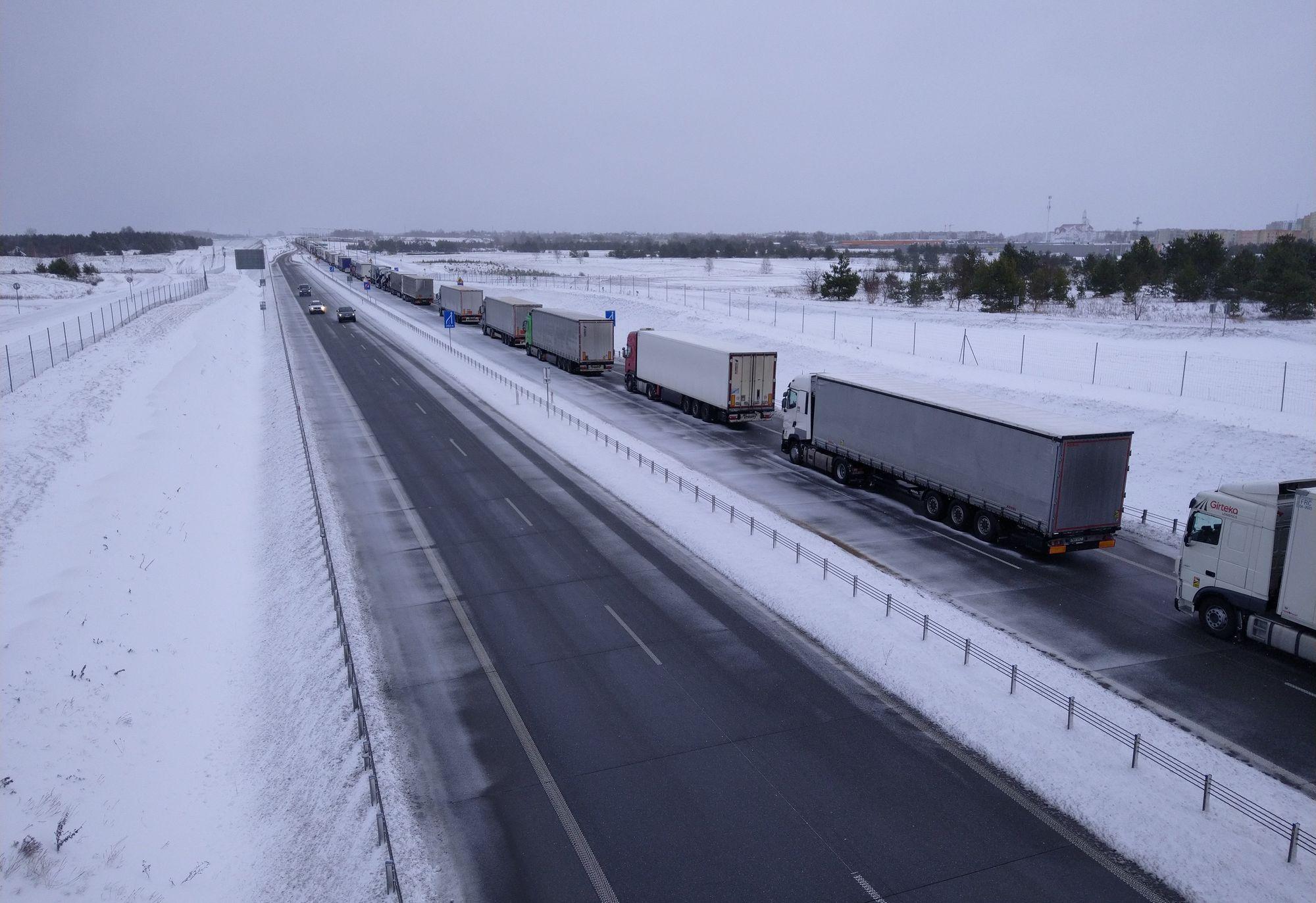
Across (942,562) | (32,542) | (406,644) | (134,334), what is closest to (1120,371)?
(942,562)

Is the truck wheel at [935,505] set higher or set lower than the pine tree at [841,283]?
lower

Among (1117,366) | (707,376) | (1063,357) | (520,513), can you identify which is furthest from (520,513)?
(1063,357)

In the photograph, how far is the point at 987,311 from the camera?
70.8 metres

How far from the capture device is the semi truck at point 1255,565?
49.4 ft

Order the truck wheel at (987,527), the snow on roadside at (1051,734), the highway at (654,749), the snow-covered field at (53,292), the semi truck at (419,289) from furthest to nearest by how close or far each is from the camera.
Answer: the semi truck at (419,289), the snow-covered field at (53,292), the truck wheel at (987,527), the snow on roadside at (1051,734), the highway at (654,749)

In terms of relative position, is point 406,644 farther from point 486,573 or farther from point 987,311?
point 987,311

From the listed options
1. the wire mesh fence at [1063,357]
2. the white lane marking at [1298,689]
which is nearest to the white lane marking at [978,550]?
the white lane marking at [1298,689]

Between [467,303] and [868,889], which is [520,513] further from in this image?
[467,303]

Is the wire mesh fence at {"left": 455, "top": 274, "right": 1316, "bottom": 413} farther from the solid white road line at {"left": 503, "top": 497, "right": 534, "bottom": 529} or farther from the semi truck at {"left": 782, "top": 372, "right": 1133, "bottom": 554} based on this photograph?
the solid white road line at {"left": 503, "top": 497, "right": 534, "bottom": 529}

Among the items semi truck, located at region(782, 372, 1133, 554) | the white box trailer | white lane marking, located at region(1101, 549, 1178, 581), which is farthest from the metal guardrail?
the white box trailer

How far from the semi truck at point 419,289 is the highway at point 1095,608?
7103 cm

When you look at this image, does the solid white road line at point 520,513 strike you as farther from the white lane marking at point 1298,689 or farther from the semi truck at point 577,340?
the semi truck at point 577,340

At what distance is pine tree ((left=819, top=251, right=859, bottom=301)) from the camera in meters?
83.4

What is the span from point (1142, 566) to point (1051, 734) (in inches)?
402
